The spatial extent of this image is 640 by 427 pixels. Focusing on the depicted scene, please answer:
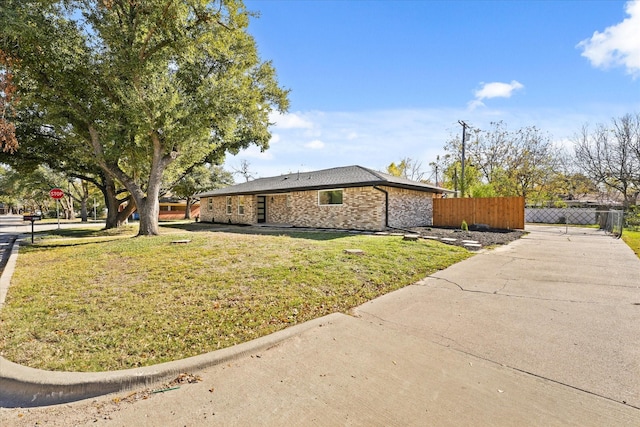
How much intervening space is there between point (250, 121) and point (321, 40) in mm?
5014

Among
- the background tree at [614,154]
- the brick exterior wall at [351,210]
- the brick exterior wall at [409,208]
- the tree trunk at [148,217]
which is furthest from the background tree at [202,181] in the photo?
the background tree at [614,154]

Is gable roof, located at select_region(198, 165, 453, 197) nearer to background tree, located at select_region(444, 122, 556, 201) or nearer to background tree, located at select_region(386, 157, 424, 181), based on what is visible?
background tree, located at select_region(444, 122, 556, 201)

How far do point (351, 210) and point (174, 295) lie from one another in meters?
11.2

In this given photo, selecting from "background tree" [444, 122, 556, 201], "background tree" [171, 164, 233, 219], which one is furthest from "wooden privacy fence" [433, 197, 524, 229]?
"background tree" [171, 164, 233, 219]

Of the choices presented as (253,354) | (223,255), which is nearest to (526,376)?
A: (253,354)

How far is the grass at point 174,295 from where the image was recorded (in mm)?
3158

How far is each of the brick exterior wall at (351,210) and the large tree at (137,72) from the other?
5932 millimetres

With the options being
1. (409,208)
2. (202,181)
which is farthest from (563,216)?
(202,181)

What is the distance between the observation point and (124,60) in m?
10.5

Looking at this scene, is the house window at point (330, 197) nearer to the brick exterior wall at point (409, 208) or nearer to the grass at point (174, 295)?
the brick exterior wall at point (409, 208)

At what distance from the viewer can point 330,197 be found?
1597 cm

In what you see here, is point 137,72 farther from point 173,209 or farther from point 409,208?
point 173,209

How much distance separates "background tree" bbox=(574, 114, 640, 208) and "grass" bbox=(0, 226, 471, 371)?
27.0 metres

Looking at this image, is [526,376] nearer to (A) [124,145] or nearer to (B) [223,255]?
Answer: (B) [223,255]
